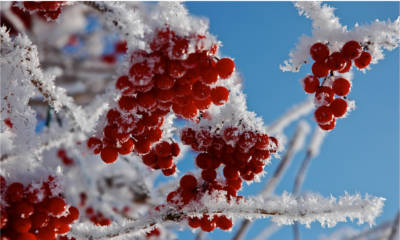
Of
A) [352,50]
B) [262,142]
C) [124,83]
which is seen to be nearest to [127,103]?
[124,83]

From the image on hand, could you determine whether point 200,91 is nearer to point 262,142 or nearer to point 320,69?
point 262,142

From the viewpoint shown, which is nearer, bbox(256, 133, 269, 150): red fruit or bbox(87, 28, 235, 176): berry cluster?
bbox(87, 28, 235, 176): berry cluster

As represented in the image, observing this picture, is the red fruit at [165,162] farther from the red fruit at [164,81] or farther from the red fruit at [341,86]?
the red fruit at [341,86]

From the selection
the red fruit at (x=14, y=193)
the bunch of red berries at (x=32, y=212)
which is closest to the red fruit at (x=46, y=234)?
the bunch of red berries at (x=32, y=212)

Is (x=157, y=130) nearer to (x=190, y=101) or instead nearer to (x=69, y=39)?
(x=190, y=101)

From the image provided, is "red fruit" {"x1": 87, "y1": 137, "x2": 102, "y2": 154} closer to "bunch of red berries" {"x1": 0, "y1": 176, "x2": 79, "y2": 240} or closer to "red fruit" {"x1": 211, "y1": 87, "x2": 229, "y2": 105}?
"bunch of red berries" {"x1": 0, "y1": 176, "x2": 79, "y2": 240}

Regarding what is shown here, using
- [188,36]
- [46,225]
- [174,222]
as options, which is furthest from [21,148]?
[188,36]

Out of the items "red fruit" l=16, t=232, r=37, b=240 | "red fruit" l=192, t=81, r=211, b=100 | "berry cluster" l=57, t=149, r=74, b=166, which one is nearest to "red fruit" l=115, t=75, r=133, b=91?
"red fruit" l=192, t=81, r=211, b=100
